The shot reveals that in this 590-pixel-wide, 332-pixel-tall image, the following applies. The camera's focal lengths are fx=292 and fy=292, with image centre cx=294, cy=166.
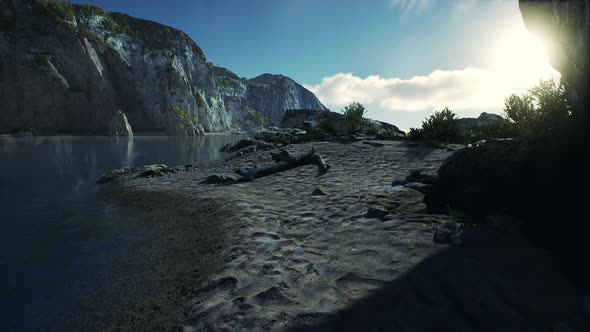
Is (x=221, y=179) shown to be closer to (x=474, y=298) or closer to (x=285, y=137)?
(x=474, y=298)

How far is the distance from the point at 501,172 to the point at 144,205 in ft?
32.6

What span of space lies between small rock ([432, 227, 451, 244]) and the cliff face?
3419 inches

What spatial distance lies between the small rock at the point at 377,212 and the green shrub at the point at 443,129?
44.0 ft

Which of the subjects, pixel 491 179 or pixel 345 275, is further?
pixel 491 179

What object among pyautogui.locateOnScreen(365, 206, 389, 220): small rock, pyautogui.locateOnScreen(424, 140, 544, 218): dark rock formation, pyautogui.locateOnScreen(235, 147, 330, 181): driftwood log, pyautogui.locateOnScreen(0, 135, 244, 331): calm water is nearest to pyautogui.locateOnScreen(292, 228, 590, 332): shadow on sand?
pyautogui.locateOnScreen(424, 140, 544, 218): dark rock formation

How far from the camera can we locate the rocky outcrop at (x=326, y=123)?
86.7ft

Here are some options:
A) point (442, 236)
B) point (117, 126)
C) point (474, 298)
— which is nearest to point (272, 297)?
point (474, 298)

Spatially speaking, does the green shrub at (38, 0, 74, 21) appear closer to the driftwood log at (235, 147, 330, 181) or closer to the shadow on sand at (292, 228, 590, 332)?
the driftwood log at (235, 147, 330, 181)

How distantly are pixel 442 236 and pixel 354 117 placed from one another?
68.7 ft

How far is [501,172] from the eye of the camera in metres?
5.30

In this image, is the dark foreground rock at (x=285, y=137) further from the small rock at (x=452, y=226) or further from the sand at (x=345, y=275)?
the small rock at (x=452, y=226)

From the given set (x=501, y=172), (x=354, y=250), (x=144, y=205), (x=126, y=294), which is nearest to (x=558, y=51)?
(x=501, y=172)

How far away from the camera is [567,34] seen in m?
4.28

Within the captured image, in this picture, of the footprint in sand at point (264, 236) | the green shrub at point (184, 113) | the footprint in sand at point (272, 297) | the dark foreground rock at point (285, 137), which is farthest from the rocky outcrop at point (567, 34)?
the green shrub at point (184, 113)
